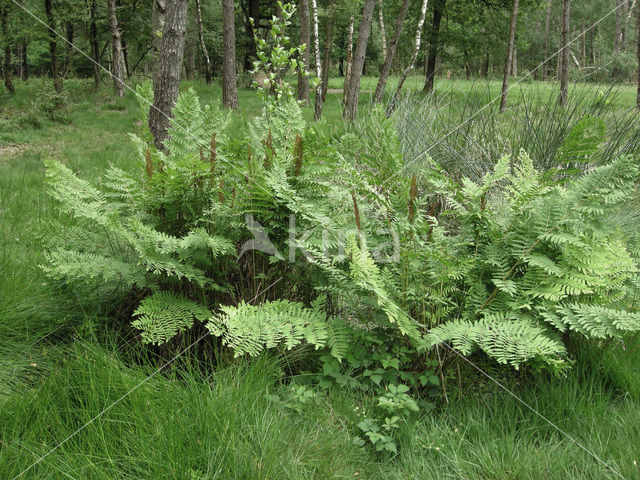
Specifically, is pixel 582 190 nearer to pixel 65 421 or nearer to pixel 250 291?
pixel 250 291

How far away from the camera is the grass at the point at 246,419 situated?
60.7 inches

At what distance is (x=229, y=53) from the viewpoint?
39.5ft

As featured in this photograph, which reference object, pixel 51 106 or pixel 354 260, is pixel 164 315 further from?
pixel 51 106

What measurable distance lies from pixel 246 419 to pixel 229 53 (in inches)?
472

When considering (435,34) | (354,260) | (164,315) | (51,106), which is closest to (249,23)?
(435,34)

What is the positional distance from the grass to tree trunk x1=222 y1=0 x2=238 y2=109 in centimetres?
1087

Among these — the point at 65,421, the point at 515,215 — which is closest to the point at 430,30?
the point at 515,215

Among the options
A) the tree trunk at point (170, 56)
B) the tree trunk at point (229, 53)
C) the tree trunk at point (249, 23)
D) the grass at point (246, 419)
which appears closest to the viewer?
the grass at point (246, 419)

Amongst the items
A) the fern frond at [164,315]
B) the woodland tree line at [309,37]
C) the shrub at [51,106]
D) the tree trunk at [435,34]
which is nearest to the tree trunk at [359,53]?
the woodland tree line at [309,37]

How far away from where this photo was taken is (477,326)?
1919 millimetres

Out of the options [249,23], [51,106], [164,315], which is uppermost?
[249,23]

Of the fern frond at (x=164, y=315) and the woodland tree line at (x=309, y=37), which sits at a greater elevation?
the woodland tree line at (x=309, y=37)

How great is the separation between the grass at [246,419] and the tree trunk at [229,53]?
10867 mm

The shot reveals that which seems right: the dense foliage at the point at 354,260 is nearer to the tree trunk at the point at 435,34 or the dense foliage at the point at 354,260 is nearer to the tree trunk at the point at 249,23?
the tree trunk at the point at 249,23
